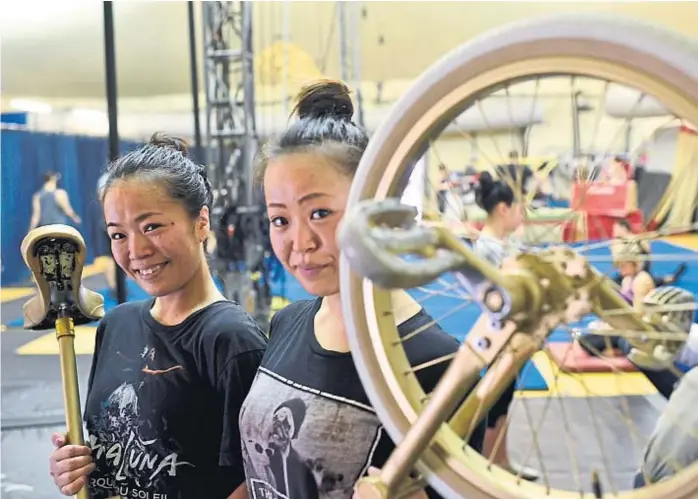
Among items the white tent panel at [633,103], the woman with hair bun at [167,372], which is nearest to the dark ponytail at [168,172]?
the woman with hair bun at [167,372]

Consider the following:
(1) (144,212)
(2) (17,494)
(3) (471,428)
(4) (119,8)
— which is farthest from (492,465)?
(4) (119,8)

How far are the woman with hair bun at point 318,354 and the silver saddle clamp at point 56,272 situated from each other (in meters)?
0.32

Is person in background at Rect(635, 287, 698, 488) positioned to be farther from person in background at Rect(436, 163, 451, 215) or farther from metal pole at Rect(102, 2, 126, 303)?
metal pole at Rect(102, 2, 126, 303)

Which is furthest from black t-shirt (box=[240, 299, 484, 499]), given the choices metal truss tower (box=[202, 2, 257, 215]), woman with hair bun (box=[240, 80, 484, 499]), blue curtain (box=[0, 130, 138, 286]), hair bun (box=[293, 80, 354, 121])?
blue curtain (box=[0, 130, 138, 286])

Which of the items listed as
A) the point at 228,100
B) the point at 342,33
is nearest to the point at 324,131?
the point at 228,100

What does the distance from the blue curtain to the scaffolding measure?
1.76ft

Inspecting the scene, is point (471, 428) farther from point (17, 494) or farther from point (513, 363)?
point (17, 494)

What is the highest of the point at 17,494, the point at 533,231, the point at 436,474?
the point at 533,231

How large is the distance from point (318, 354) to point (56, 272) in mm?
401

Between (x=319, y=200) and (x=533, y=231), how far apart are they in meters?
0.21

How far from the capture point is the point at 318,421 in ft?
2.13

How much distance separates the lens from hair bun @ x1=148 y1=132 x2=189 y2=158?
3.10 feet

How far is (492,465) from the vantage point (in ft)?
1.71

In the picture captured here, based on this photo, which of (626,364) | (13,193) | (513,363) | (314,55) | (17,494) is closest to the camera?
(513,363)
